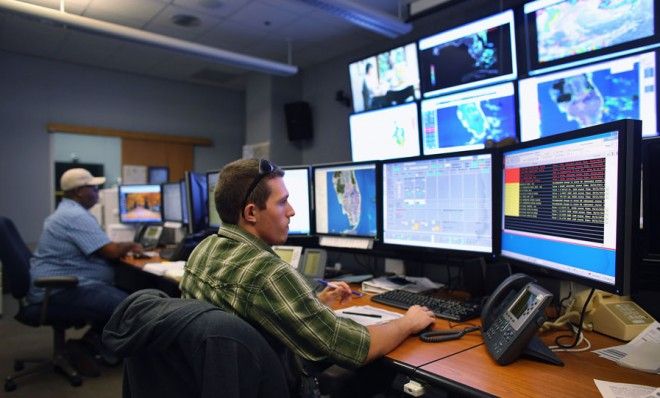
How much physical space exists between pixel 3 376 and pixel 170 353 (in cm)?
262

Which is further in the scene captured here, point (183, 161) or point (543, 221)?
point (183, 161)

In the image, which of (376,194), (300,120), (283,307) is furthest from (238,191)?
(300,120)

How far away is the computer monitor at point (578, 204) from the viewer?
0.89 m

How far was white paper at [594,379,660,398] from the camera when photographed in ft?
2.71

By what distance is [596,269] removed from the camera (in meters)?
0.98

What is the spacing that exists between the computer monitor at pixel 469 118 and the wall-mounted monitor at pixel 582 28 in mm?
284

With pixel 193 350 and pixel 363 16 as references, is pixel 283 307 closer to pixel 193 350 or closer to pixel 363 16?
pixel 193 350

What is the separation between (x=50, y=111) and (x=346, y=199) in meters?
4.90

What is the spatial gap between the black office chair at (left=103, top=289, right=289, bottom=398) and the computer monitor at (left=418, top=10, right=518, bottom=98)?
260 centimetres

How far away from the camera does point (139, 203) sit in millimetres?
3777

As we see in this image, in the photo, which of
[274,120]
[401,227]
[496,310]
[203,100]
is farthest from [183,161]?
[496,310]

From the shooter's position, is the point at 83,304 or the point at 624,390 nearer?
the point at 624,390

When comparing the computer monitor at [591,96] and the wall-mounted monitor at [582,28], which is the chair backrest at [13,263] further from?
the wall-mounted monitor at [582,28]

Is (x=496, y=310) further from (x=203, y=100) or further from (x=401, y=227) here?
(x=203, y=100)
